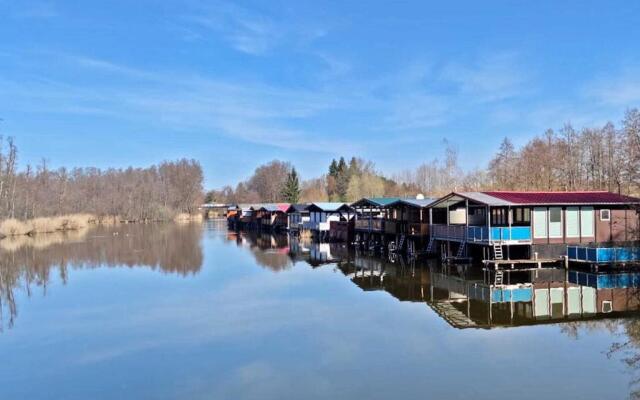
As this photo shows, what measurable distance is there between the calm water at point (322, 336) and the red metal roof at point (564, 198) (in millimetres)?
4076

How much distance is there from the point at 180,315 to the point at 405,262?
655 inches

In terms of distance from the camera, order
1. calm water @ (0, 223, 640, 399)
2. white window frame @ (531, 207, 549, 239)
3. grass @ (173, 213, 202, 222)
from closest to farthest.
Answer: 1. calm water @ (0, 223, 640, 399)
2. white window frame @ (531, 207, 549, 239)
3. grass @ (173, 213, 202, 222)

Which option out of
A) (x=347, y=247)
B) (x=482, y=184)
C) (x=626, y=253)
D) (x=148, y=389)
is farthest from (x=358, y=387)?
(x=482, y=184)

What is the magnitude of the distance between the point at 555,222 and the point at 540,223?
86 centimetres

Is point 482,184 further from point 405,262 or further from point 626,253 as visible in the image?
point 626,253

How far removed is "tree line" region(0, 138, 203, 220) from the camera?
67.6 m

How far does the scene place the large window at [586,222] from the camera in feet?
88.4

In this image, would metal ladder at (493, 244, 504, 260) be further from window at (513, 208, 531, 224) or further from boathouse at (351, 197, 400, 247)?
boathouse at (351, 197, 400, 247)

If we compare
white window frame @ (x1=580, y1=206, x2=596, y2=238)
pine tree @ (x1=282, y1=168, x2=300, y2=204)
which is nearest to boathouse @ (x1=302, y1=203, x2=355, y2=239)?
white window frame @ (x1=580, y1=206, x2=596, y2=238)

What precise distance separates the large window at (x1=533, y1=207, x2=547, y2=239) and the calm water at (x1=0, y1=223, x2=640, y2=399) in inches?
103

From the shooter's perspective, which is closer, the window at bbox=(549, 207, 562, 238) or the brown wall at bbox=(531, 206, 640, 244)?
the window at bbox=(549, 207, 562, 238)

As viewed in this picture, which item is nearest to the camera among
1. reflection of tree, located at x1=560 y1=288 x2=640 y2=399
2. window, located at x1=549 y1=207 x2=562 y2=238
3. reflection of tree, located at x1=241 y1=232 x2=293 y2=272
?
reflection of tree, located at x1=560 y1=288 x2=640 y2=399

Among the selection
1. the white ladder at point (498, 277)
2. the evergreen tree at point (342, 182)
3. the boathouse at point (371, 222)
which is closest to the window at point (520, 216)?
the white ladder at point (498, 277)

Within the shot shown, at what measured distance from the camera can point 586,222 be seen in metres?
27.0
